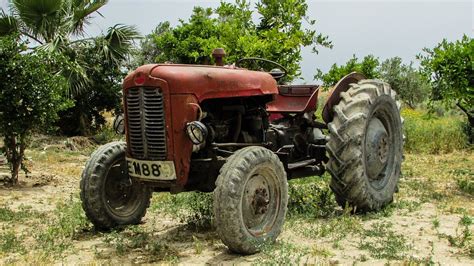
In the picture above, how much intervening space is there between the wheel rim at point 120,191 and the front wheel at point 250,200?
153 centimetres

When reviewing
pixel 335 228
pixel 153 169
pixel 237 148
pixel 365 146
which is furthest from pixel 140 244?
pixel 365 146

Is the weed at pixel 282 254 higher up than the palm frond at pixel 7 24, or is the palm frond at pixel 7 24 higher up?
the palm frond at pixel 7 24

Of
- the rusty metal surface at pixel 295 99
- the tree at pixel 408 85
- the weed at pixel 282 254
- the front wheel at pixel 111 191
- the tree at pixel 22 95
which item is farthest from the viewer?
the tree at pixel 408 85

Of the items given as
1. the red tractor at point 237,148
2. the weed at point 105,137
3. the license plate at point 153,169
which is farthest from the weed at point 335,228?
the weed at point 105,137

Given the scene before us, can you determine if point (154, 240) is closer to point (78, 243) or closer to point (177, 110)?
point (78, 243)

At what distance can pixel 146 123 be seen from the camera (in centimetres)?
527

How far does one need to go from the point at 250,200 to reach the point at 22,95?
634cm

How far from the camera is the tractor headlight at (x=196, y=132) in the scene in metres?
5.00

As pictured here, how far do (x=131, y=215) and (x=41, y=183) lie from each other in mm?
4735

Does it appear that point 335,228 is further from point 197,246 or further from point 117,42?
point 117,42

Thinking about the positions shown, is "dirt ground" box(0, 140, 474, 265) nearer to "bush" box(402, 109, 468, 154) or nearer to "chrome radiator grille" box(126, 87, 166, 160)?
"chrome radiator grille" box(126, 87, 166, 160)

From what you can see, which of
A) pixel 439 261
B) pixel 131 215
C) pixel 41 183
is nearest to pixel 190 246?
pixel 131 215

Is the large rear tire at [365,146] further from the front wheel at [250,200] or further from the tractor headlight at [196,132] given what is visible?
the tractor headlight at [196,132]

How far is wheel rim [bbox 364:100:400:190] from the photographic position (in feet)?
22.6
